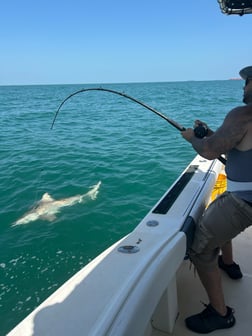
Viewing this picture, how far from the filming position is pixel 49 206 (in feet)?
21.5

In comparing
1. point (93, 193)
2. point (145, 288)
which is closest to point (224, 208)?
point (145, 288)

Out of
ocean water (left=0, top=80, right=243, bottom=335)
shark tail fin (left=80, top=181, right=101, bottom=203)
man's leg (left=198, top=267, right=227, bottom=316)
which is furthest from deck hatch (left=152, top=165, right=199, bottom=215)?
shark tail fin (left=80, top=181, right=101, bottom=203)

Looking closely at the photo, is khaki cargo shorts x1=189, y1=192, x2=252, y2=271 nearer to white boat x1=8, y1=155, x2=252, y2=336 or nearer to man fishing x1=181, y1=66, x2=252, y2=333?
man fishing x1=181, y1=66, x2=252, y2=333

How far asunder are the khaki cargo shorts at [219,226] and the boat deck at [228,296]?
508 mm

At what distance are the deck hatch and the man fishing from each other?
0.44m

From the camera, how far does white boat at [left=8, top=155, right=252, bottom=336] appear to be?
1438 mm

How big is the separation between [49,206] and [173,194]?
4.10m

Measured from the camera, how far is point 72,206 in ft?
21.8

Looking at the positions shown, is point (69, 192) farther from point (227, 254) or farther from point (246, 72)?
point (246, 72)

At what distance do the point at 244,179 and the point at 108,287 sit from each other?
45.2 inches

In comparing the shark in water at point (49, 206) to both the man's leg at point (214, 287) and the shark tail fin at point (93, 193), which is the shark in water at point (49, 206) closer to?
the shark tail fin at point (93, 193)

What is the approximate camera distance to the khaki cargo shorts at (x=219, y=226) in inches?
84.5

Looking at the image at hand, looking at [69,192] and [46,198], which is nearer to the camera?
[46,198]

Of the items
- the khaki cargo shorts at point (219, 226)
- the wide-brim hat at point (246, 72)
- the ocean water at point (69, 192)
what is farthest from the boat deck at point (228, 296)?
the ocean water at point (69, 192)
